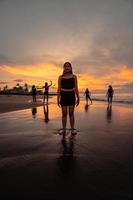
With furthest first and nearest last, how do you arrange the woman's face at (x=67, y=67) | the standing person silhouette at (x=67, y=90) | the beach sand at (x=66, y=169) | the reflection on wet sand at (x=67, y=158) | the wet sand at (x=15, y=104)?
1. the wet sand at (x=15, y=104)
2. the standing person silhouette at (x=67, y=90)
3. the woman's face at (x=67, y=67)
4. the reflection on wet sand at (x=67, y=158)
5. the beach sand at (x=66, y=169)

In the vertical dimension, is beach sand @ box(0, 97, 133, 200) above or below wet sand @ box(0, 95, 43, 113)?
above

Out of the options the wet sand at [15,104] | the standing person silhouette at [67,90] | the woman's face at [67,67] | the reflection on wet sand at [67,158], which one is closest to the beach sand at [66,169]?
the reflection on wet sand at [67,158]

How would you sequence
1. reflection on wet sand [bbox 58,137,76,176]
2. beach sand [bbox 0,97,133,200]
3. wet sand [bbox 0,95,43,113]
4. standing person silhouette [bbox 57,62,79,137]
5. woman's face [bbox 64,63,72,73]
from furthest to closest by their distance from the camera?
wet sand [bbox 0,95,43,113]
standing person silhouette [bbox 57,62,79,137]
woman's face [bbox 64,63,72,73]
reflection on wet sand [bbox 58,137,76,176]
beach sand [bbox 0,97,133,200]

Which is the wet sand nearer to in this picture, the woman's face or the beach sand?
the woman's face

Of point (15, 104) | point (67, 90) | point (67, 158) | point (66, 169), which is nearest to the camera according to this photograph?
point (66, 169)

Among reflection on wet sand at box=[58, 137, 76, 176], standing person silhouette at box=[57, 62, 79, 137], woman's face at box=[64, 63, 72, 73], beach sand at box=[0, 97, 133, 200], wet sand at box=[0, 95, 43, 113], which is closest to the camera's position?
beach sand at box=[0, 97, 133, 200]

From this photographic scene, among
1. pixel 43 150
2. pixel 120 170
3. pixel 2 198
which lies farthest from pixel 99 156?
pixel 2 198

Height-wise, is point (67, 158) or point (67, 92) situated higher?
point (67, 92)

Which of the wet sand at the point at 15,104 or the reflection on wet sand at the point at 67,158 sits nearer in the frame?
the reflection on wet sand at the point at 67,158

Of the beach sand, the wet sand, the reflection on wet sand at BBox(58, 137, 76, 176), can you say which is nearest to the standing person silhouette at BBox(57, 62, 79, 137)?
the beach sand

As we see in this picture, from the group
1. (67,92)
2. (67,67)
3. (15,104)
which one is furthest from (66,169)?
(15,104)

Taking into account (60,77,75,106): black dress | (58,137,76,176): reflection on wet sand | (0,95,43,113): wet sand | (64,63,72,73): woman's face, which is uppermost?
(64,63,72,73): woman's face

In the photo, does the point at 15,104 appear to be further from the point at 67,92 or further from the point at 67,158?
the point at 67,158

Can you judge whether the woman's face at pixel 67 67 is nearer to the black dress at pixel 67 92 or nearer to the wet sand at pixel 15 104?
the black dress at pixel 67 92
